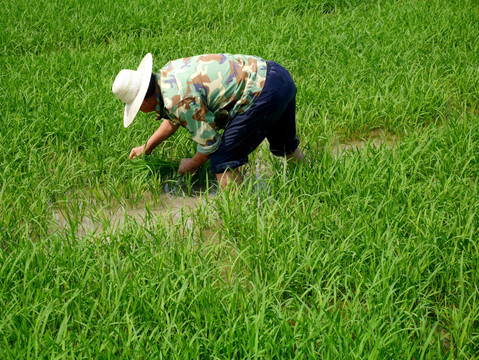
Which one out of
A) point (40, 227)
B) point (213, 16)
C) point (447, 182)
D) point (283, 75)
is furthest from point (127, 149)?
point (213, 16)

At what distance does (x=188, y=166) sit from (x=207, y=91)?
0.59 metres

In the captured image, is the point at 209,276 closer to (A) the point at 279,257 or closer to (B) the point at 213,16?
(A) the point at 279,257

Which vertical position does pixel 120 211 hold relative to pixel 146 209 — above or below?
below

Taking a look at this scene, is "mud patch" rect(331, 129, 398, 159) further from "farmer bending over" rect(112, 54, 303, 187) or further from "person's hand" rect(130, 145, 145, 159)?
"person's hand" rect(130, 145, 145, 159)

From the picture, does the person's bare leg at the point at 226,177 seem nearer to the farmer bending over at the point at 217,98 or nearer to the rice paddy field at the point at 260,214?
the farmer bending over at the point at 217,98

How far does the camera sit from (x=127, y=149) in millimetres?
3520

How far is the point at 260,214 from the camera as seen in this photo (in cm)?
298

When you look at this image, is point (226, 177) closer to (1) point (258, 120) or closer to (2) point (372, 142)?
(1) point (258, 120)

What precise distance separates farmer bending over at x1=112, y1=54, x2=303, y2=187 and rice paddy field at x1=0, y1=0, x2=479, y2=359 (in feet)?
0.88

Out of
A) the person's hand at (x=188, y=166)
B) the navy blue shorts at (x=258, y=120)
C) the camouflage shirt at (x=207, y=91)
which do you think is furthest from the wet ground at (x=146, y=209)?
the camouflage shirt at (x=207, y=91)

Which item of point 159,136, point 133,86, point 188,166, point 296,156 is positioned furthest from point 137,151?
point 296,156

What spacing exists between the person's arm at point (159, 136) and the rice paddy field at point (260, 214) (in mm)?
141

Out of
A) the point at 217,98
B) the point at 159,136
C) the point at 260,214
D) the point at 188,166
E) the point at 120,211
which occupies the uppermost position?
the point at 217,98

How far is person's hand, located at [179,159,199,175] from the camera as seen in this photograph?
3.14 metres
